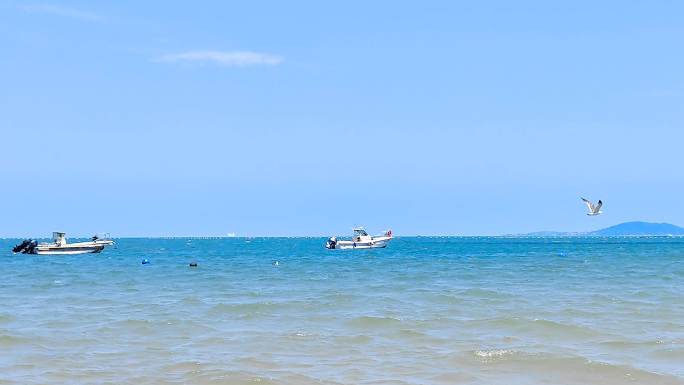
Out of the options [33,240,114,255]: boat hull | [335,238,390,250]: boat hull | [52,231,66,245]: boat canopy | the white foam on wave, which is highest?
[52,231,66,245]: boat canopy

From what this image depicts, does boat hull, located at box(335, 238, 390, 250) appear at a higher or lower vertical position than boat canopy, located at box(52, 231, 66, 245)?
lower

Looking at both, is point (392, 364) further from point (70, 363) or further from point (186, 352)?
point (70, 363)

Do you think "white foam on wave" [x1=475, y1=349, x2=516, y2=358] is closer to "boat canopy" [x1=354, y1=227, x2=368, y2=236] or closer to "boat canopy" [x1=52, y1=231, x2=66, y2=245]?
"boat canopy" [x1=52, y1=231, x2=66, y2=245]

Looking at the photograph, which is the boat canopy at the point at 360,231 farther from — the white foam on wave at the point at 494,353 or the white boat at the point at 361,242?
the white foam on wave at the point at 494,353

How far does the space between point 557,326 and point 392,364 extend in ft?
23.2

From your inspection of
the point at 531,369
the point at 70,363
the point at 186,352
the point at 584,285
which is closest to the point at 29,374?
the point at 70,363

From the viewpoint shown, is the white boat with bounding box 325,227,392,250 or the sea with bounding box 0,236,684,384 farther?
the white boat with bounding box 325,227,392,250

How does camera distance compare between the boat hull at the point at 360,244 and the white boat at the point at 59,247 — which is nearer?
the white boat at the point at 59,247

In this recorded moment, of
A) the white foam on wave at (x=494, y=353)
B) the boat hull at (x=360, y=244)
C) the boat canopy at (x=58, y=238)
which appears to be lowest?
the white foam on wave at (x=494, y=353)

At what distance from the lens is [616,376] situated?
14.6 m

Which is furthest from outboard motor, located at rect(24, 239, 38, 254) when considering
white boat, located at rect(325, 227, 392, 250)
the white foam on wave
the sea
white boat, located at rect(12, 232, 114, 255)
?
the white foam on wave

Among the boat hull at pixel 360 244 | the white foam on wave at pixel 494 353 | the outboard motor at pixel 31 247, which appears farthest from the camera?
the boat hull at pixel 360 244

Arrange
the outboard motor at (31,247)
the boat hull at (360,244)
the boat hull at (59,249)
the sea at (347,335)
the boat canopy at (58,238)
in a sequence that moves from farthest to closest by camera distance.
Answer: the boat hull at (360,244) → the outboard motor at (31,247) → the boat canopy at (58,238) → the boat hull at (59,249) → the sea at (347,335)

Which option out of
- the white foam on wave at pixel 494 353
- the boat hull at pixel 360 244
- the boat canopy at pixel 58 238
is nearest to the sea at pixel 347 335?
the white foam on wave at pixel 494 353
